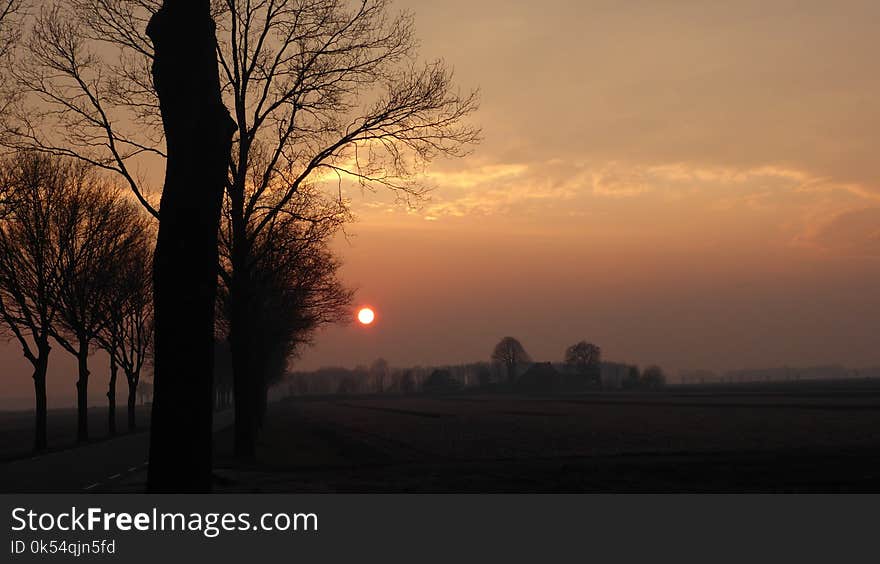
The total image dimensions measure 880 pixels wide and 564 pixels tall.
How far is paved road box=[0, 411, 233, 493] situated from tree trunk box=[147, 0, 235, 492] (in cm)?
835

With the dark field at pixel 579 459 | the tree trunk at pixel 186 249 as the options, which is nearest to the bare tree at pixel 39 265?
the dark field at pixel 579 459

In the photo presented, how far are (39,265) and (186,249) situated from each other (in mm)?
34180

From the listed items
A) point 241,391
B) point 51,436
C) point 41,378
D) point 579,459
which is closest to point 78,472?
point 241,391

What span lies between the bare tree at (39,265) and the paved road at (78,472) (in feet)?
26.4

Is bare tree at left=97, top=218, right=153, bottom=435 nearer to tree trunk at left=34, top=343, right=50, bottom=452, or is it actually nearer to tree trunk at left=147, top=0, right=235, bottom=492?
tree trunk at left=34, top=343, right=50, bottom=452

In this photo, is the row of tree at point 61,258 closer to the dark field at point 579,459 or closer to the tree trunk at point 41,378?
the tree trunk at point 41,378

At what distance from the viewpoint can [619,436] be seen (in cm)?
4153

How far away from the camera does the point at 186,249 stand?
30.7ft

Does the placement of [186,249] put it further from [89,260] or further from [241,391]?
[89,260]

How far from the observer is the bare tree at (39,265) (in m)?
38.7

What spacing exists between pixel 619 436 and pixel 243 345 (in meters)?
22.2

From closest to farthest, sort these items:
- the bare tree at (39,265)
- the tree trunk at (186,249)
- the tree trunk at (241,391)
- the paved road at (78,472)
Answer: the tree trunk at (186,249), the paved road at (78,472), the tree trunk at (241,391), the bare tree at (39,265)
